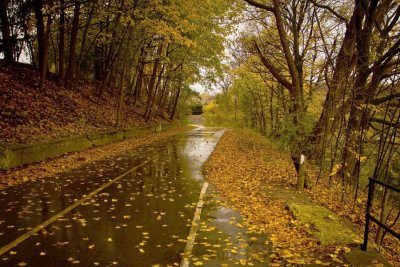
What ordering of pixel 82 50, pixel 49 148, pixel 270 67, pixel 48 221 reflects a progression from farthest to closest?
pixel 82 50, pixel 49 148, pixel 270 67, pixel 48 221

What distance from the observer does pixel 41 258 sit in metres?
5.16

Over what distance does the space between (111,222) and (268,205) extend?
3.98 metres

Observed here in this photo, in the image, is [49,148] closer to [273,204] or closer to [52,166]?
[52,166]

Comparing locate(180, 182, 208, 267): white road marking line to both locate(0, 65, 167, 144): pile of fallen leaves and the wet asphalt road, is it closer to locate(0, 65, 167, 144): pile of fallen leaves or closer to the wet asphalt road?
the wet asphalt road

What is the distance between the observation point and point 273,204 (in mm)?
8742

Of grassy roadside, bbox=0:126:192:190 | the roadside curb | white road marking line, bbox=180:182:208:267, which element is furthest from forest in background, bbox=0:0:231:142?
white road marking line, bbox=180:182:208:267

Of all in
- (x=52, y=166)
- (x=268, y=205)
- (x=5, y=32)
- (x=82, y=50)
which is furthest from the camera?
(x=82, y=50)

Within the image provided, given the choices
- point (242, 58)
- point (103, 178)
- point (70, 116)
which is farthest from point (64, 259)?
point (242, 58)

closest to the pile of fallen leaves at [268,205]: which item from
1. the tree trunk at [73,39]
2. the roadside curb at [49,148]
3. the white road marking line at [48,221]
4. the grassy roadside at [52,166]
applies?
the white road marking line at [48,221]

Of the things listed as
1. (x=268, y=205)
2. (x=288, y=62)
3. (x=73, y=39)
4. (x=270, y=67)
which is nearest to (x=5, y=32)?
(x=73, y=39)

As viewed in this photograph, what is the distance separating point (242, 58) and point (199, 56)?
14.7 feet

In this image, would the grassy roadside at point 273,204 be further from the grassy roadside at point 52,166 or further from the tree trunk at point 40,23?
the tree trunk at point 40,23

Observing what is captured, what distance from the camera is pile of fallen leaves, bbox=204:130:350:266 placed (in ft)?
18.6

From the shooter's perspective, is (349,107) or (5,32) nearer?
(349,107)
